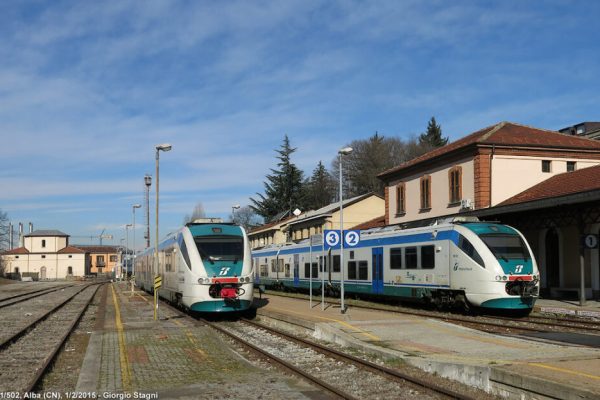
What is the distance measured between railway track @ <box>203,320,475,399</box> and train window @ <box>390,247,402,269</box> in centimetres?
913

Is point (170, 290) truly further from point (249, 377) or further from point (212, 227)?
point (249, 377)

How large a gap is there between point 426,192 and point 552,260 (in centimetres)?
1016

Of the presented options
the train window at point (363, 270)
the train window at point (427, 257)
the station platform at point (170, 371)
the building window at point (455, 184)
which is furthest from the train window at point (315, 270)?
the station platform at point (170, 371)

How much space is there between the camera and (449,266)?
19.2 meters

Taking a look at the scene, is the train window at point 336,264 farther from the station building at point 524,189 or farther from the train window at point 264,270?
the train window at point 264,270

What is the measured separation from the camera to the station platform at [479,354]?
7.20 m

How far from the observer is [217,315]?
793 inches

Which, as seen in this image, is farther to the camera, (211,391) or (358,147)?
(358,147)

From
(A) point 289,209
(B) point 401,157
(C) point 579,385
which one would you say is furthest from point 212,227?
(B) point 401,157

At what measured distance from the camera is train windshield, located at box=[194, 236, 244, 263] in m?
18.2

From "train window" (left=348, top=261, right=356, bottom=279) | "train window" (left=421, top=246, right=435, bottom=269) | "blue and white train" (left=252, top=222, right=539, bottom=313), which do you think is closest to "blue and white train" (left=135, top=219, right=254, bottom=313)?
"blue and white train" (left=252, top=222, right=539, bottom=313)

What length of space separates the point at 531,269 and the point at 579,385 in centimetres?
1173

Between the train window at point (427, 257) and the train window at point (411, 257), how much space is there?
0.52m

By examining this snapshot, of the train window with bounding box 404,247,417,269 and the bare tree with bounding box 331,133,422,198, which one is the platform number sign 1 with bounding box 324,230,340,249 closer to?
the train window with bounding box 404,247,417,269
